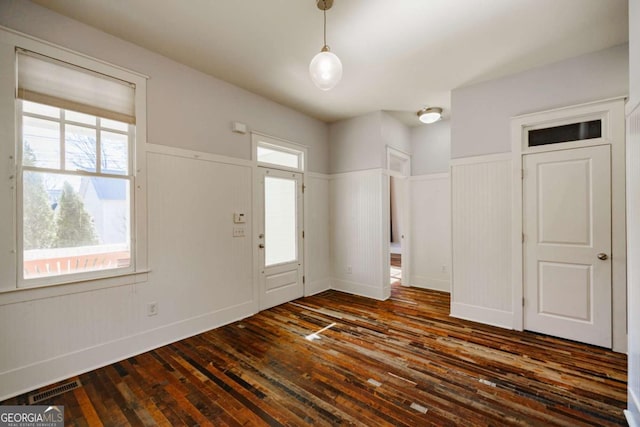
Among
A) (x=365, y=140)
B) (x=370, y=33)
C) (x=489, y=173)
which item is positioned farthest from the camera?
(x=365, y=140)

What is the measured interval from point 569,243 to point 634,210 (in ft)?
4.78

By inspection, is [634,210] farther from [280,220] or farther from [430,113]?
[280,220]

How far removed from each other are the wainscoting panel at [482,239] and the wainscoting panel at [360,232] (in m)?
1.09

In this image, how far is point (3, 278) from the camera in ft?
6.91

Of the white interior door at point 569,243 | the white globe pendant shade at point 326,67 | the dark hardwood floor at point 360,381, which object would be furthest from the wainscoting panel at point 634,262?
the white globe pendant shade at point 326,67

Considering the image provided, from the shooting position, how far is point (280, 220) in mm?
4324

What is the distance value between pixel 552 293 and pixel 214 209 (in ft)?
13.3

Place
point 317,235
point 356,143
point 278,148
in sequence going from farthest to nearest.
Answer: point 317,235 < point 356,143 < point 278,148

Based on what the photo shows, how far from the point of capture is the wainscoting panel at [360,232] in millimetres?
4512

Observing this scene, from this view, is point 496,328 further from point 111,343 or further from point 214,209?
point 111,343

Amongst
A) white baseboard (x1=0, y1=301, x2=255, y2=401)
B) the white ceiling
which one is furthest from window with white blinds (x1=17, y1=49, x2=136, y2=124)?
white baseboard (x1=0, y1=301, x2=255, y2=401)

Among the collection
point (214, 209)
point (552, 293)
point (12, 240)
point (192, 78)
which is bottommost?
point (552, 293)

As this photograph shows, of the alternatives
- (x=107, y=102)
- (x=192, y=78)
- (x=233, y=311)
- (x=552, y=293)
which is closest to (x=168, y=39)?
(x=192, y=78)

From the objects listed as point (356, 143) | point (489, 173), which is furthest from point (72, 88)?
point (489, 173)
